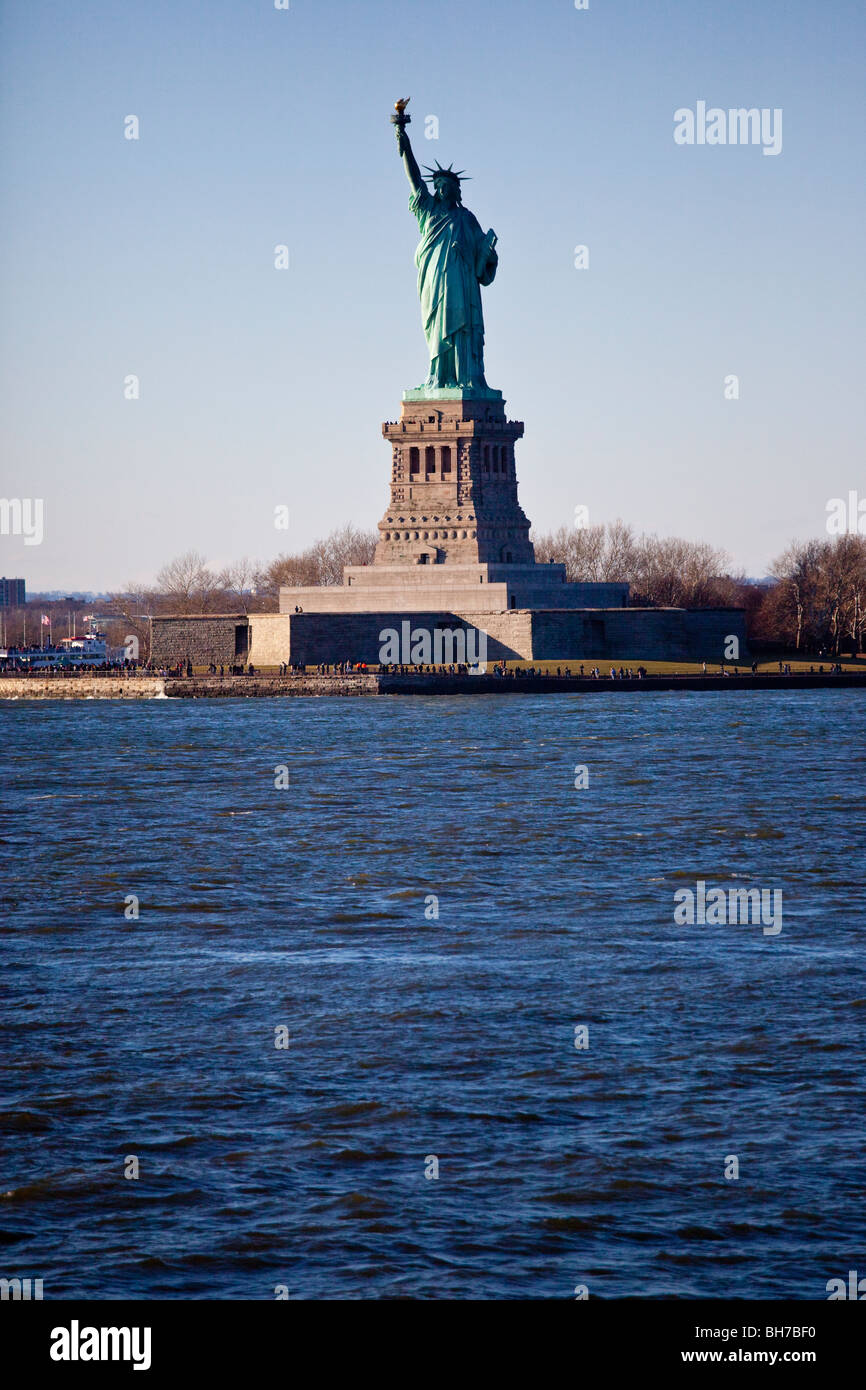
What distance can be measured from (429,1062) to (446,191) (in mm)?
72997

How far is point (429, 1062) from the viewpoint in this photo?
17.0 metres

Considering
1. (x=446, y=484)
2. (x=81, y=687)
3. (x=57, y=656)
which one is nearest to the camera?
(x=446, y=484)

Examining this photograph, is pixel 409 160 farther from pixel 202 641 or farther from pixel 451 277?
pixel 202 641

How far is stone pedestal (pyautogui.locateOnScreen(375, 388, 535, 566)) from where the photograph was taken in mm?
86625

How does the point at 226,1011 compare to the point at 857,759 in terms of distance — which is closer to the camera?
the point at 226,1011

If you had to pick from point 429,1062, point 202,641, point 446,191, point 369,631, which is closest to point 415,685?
point 369,631

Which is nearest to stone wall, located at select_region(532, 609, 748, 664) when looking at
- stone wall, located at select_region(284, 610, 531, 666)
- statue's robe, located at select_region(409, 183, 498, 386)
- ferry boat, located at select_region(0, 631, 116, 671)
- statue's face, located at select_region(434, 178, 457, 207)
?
stone wall, located at select_region(284, 610, 531, 666)

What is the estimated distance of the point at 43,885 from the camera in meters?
28.8

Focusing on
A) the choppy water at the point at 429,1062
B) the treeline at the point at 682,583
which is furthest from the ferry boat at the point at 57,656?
the choppy water at the point at 429,1062

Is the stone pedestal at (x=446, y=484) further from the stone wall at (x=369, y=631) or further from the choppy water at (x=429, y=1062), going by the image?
the choppy water at (x=429, y=1062)

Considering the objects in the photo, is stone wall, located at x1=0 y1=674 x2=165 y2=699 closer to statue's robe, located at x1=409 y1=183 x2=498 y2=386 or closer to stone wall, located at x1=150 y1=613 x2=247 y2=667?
stone wall, located at x1=150 y1=613 x2=247 y2=667
